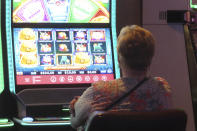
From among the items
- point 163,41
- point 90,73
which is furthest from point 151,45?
point 163,41

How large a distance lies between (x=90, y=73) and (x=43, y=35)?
44cm

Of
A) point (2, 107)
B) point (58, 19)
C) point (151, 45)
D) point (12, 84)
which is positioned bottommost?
point (2, 107)

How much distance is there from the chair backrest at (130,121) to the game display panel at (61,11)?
130 cm

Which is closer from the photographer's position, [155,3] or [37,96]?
[37,96]

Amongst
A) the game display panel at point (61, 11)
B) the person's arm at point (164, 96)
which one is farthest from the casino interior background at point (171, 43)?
the person's arm at point (164, 96)

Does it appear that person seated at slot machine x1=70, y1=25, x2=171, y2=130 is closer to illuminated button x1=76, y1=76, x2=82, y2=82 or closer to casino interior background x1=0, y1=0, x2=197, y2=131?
illuminated button x1=76, y1=76, x2=82, y2=82

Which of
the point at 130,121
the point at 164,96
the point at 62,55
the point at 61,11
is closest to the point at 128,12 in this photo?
the point at 61,11

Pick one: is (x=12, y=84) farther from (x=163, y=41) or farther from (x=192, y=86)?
(x=192, y=86)

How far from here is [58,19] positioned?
2.97 m

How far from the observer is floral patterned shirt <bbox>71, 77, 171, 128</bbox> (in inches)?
76.4

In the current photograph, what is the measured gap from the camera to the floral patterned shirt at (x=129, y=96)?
1.94 m

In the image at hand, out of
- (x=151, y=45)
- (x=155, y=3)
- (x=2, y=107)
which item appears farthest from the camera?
(x=155, y=3)

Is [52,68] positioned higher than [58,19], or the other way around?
[58,19]

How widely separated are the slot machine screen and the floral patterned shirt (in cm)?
85
